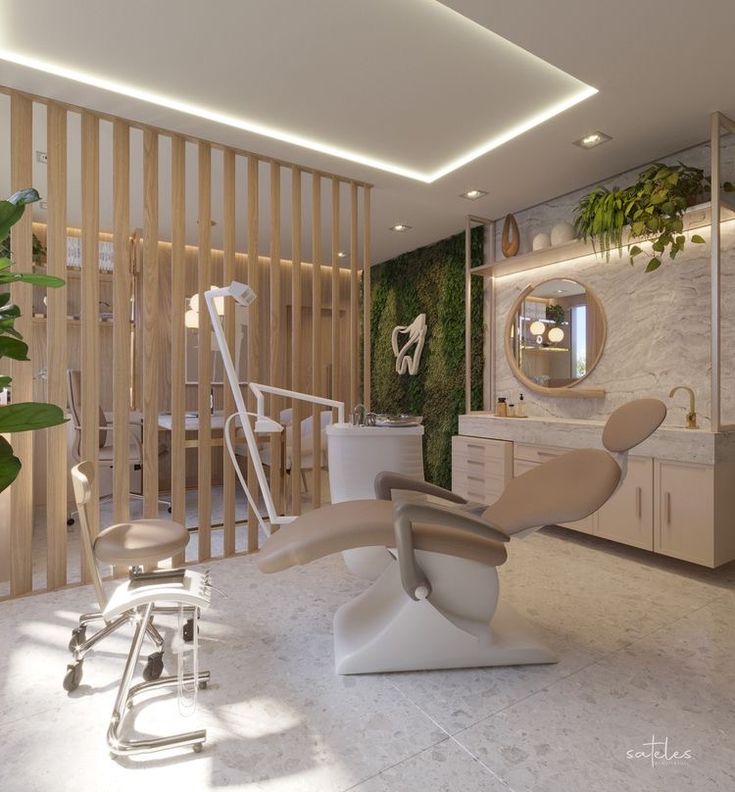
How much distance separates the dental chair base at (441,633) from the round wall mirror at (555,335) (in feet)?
8.04

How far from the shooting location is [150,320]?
118 inches

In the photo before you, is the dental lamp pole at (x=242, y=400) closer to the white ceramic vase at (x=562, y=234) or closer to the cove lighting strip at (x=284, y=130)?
the cove lighting strip at (x=284, y=130)

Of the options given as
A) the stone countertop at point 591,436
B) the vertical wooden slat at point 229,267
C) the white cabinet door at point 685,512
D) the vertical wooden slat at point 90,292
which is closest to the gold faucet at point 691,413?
the stone countertop at point 591,436

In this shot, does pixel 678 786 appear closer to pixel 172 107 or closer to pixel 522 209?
pixel 172 107

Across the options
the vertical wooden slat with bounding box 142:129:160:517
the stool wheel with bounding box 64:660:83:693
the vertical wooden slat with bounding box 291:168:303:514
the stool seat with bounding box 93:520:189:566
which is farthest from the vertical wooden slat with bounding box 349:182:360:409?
the stool wheel with bounding box 64:660:83:693

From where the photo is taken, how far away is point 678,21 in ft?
7.26

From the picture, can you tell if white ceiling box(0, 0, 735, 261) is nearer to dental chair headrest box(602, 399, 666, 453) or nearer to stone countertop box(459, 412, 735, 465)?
dental chair headrest box(602, 399, 666, 453)

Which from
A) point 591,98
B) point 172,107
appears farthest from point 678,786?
point 172,107

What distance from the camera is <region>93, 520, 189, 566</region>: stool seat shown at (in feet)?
6.24

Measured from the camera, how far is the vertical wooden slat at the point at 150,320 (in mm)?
3004

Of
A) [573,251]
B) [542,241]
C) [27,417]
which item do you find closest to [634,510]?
[573,251]

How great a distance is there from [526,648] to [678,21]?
2601mm

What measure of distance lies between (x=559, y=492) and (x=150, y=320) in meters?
2.33

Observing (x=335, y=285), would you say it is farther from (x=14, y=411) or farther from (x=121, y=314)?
(x=14, y=411)
